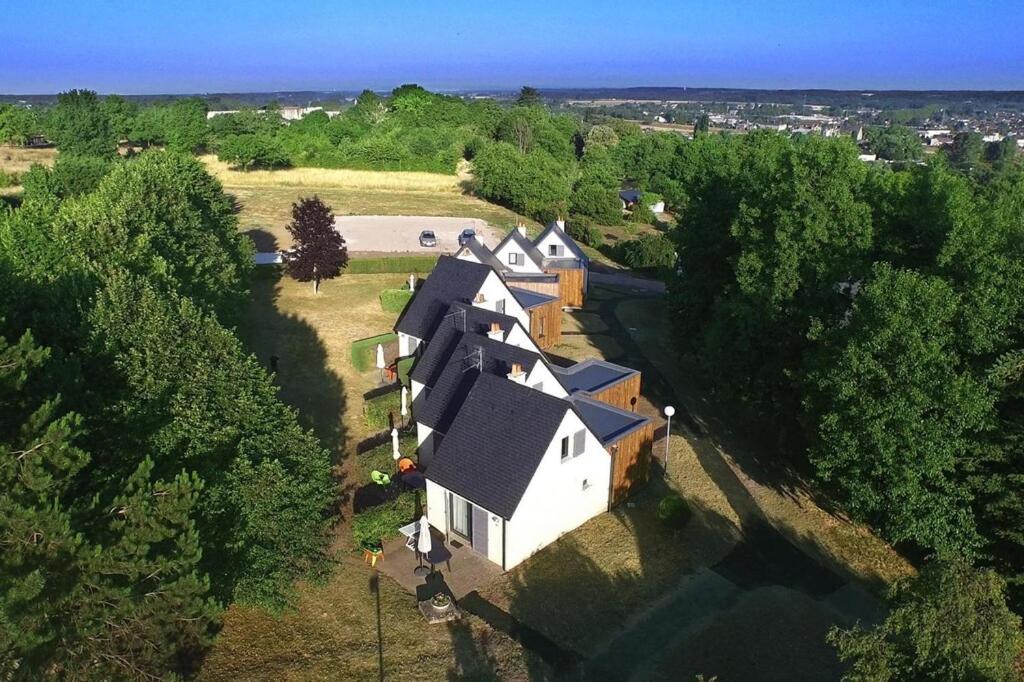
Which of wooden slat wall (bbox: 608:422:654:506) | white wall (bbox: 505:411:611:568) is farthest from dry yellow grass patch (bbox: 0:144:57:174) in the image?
white wall (bbox: 505:411:611:568)

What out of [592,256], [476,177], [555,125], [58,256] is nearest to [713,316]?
[58,256]

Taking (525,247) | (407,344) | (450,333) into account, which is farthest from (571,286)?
(450,333)

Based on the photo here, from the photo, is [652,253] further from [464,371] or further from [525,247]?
[464,371]

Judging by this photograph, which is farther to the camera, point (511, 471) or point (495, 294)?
point (495, 294)

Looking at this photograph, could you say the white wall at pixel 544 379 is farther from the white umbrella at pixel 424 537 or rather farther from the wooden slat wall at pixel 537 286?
the wooden slat wall at pixel 537 286

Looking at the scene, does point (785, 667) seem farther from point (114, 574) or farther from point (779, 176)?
point (779, 176)

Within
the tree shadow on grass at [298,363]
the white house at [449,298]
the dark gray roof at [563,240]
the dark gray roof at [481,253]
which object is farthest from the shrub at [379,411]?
the dark gray roof at [563,240]

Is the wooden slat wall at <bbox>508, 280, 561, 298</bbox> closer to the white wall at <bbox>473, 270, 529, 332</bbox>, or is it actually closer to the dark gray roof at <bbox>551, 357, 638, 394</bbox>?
the white wall at <bbox>473, 270, 529, 332</bbox>
